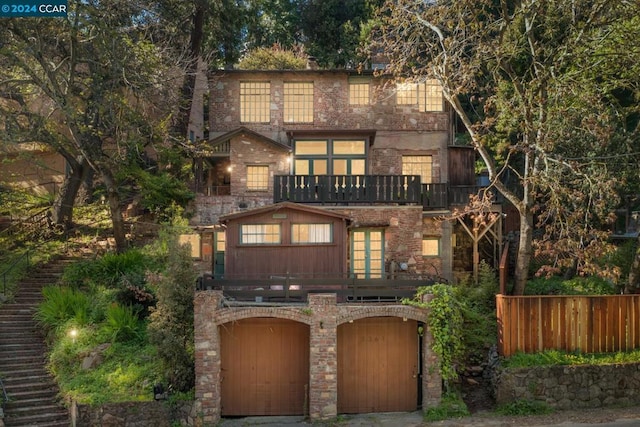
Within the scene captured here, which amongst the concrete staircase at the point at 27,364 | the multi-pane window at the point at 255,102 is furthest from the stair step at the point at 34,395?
the multi-pane window at the point at 255,102

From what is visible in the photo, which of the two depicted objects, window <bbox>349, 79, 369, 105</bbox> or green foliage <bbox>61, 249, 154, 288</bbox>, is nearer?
green foliage <bbox>61, 249, 154, 288</bbox>

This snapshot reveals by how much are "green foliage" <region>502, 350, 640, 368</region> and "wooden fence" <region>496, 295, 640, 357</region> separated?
156mm

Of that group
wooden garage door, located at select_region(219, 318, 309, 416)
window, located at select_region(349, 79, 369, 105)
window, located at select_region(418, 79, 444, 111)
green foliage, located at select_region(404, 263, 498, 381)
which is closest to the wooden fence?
green foliage, located at select_region(404, 263, 498, 381)

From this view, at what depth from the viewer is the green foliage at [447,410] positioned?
1335cm

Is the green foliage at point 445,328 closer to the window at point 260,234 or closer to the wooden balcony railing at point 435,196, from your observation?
the window at point 260,234

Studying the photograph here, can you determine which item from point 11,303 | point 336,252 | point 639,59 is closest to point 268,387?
point 336,252

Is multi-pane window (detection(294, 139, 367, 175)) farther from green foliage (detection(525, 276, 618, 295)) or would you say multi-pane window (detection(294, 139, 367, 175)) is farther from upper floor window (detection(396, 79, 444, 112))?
green foliage (detection(525, 276, 618, 295))

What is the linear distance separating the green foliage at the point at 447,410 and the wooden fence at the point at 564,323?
6.06 ft

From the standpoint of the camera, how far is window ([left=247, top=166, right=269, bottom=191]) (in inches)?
856

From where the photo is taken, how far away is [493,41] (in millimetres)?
14312

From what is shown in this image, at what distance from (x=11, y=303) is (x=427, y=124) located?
17.0 metres

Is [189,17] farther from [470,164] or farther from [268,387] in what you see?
[268,387]

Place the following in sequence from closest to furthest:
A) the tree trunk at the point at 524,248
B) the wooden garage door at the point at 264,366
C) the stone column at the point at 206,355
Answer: the stone column at the point at 206,355 < the wooden garage door at the point at 264,366 < the tree trunk at the point at 524,248

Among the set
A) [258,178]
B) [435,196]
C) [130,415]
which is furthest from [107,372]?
[435,196]
